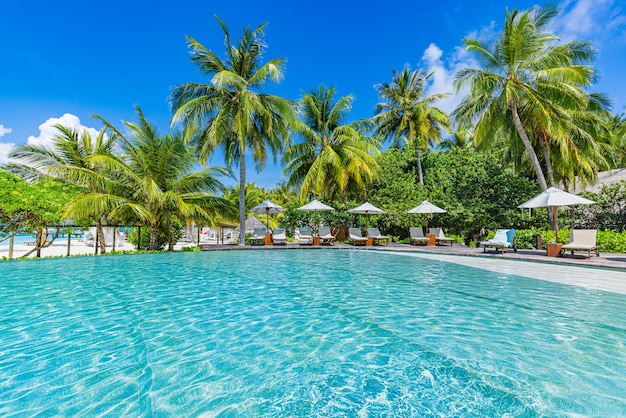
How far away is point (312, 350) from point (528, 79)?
54.1 ft

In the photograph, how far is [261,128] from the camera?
15.8 m

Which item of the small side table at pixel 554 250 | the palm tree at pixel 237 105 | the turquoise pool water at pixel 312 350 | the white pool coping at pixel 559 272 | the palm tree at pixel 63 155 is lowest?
the turquoise pool water at pixel 312 350

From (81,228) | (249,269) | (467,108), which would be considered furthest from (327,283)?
(467,108)

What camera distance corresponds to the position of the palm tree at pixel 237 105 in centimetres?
1427

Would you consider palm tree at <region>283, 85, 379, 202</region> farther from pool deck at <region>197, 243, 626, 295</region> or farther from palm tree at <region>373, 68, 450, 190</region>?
pool deck at <region>197, 243, 626, 295</region>

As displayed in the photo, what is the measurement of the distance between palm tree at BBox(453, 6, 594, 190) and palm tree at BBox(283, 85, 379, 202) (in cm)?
587

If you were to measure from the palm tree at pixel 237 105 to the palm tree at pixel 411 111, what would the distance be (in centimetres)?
828

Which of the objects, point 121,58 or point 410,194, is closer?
point 410,194

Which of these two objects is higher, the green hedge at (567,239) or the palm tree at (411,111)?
the palm tree at (411,111)

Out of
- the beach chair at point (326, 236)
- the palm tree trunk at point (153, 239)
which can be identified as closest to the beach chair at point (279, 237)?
the beach chair at point (326, 236)

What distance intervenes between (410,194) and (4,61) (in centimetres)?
2213

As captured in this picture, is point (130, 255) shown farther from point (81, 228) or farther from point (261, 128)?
point (261, 128)

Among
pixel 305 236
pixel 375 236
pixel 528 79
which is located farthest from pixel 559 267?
pixel 305 236

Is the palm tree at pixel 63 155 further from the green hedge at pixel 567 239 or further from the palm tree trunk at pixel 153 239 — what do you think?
the green hedge at pixel 567 239
